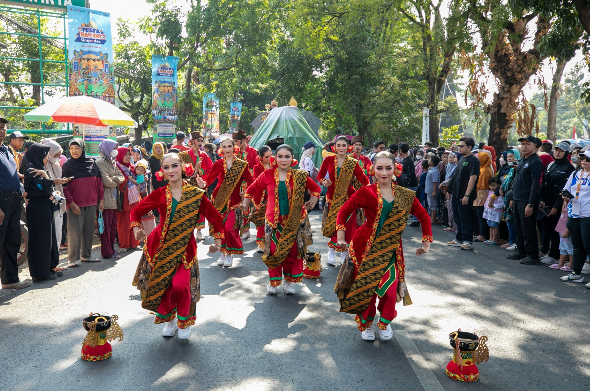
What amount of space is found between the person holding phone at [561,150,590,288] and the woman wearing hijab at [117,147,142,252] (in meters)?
7.40

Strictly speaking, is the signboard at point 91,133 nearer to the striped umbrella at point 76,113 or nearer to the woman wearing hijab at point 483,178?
the striped umbrella at point 76,113

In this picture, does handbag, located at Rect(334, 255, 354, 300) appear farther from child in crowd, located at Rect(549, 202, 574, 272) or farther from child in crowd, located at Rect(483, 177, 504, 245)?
child in crowd, located at Rect(483, 177, 504, 245)

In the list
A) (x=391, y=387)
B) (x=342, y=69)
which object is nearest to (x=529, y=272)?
(x=391, y=387)

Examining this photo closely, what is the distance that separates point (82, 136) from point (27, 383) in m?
8.59

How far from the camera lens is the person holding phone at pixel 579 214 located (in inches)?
302

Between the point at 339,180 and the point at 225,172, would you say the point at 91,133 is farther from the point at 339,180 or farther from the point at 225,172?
the point at 339,180

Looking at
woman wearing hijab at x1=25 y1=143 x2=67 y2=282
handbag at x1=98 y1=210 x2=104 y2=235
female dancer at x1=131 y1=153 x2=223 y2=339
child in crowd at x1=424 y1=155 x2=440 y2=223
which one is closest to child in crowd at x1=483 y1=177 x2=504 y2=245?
child in crowd at x1=424 y1=155 x2=440 y2=223

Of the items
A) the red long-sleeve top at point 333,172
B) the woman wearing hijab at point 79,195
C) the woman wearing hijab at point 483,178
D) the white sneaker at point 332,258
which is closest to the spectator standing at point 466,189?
the woman wearing hijab at point 483,178

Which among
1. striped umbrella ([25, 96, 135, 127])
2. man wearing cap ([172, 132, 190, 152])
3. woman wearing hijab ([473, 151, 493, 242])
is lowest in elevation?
woman wearing hijab ([473, 151, 493, 242])

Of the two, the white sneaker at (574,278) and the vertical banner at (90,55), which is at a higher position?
the vertical banner at (90,55)

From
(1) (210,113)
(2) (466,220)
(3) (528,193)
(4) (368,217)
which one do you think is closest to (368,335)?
(4) (368,217)

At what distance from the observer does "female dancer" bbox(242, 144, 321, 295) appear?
6.98m

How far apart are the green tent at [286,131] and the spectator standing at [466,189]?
33.1 feet

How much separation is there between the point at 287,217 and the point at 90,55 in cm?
852
